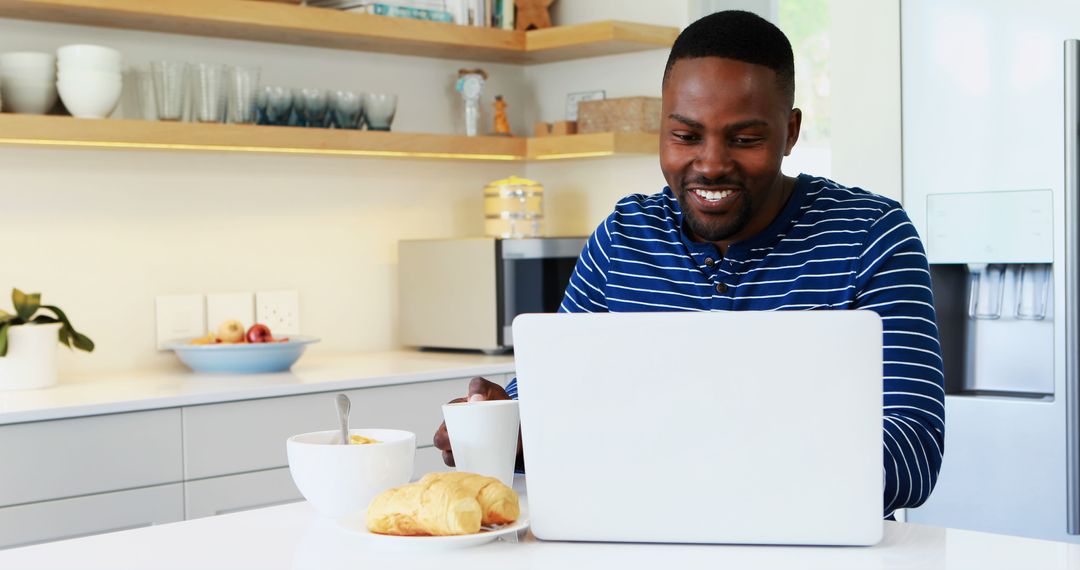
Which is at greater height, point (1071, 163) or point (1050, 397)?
point (1071, 163)

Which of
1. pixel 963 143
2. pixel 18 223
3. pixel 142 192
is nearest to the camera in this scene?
pixel 963 143

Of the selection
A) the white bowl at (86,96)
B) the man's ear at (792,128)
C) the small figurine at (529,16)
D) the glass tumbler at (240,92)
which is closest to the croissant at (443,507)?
the man's ear at (792,128)

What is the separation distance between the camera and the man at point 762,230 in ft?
4.68

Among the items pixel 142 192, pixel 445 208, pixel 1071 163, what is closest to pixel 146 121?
pixel 142 192

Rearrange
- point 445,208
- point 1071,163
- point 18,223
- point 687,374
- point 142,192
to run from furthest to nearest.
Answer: point 445,208 < point 142,192 < point 18,223 < point 1071,163 < point 687,374

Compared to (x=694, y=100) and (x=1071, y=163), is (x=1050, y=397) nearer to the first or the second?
(x=1071, y=163)

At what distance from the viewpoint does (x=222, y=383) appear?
2.70 meters

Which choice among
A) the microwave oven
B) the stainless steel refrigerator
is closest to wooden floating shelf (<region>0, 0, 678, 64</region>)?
the microwave oven

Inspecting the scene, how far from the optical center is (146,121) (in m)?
2.81

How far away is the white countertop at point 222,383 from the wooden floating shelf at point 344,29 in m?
0.81

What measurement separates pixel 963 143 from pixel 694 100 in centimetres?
137

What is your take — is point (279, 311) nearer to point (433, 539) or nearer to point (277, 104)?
point (277, 104)

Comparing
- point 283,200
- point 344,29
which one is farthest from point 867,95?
point 283,200

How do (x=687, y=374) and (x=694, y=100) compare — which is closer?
(x=687, y=374)
